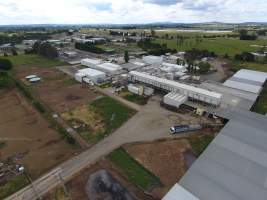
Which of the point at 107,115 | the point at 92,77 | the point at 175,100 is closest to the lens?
the point at 107,115

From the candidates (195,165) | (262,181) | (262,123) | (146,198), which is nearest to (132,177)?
(146,198)

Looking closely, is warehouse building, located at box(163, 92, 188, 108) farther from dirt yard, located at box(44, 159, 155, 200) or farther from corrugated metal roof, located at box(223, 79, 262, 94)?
dirt yard, located at box(44, 159, 155, 200)

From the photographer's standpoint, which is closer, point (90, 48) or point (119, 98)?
point (119, 98)

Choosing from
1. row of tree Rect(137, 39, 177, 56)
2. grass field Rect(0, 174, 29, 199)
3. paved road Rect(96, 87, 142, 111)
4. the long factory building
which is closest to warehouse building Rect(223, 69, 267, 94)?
the long factory building

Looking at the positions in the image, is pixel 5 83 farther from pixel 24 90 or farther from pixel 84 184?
pixel 84 184

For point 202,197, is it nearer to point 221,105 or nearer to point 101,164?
point 101,164

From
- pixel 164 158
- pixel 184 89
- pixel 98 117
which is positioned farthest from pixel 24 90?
pixel 164 158
